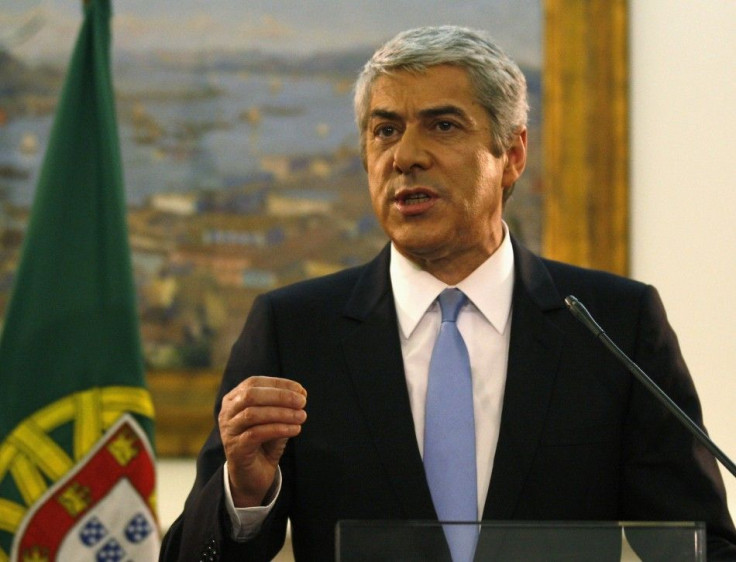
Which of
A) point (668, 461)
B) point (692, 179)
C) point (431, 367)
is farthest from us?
point (692, 179)

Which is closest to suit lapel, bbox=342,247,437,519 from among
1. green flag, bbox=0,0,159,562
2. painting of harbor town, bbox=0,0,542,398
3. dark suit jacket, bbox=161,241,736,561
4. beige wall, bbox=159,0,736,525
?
dark suit jacket, bbox=161,241,736,561

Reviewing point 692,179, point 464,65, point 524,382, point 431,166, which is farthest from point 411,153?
point 692,179

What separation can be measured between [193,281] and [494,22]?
4.68 feet

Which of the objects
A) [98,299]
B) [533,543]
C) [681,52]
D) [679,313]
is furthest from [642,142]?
[533,543]

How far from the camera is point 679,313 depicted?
363 centimetres

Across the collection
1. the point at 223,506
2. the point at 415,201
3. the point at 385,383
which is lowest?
the point at 223,506

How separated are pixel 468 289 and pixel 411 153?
30 centimetres

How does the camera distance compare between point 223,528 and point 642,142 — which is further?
point 642,142

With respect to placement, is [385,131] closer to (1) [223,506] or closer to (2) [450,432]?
(2) [450,432]

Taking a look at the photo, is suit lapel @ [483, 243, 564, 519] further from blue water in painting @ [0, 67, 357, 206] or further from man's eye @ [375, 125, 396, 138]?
blue water in painting @ [0, 67, 357, 206]

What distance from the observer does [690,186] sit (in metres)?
3.58

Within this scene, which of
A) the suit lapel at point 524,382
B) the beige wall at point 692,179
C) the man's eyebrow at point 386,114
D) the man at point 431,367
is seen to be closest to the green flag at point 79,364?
the man at point 431,367

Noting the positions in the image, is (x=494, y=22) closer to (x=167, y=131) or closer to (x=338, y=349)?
(x=167, y=131)

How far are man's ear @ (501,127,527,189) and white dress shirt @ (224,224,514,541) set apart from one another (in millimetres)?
196
